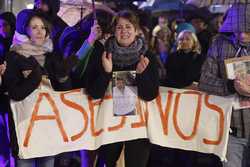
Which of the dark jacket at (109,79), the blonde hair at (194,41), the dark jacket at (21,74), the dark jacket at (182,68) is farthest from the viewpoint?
the blonde hair at (194,41)

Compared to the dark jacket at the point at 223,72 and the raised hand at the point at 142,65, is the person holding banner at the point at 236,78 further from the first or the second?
the raised hand at the point at 142,65

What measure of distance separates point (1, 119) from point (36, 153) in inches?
24.0

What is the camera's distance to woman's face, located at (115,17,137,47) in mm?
3916

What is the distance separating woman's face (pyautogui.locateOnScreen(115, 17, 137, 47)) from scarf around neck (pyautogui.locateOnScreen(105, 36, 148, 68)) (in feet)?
0.11

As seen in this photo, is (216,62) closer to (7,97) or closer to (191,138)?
(191,138)

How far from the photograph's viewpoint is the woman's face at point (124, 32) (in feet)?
12.8

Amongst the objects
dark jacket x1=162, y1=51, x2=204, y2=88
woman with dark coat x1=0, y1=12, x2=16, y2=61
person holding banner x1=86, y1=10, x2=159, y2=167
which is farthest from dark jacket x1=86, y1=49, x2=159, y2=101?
woman with dark coat x1=0, y1=12, x2=16, y2=61

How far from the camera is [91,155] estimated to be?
14.9ft

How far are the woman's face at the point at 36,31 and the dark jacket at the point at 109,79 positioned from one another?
437 mm

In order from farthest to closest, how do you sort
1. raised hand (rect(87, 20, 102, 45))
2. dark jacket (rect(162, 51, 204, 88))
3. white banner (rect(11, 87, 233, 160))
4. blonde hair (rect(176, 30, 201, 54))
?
blonde hair (rect(176, 30, 201, 54)) < dark jacket (rect(162, 51, 204, 88)) < raised hand (rect(87, 20, 102, 45)) < white banner (rect(11, 87, 233, 160))

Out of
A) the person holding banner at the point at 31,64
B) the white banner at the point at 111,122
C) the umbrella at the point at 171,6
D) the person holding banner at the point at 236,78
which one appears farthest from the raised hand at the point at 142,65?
the umbrella at the point at 171,6

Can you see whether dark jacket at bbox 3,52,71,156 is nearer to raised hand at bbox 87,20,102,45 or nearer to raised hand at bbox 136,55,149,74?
raised hand at bbox 87,20,102,45

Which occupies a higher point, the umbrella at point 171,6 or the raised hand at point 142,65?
the umbrella at point 171,6

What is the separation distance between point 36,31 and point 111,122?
3.11 feet
